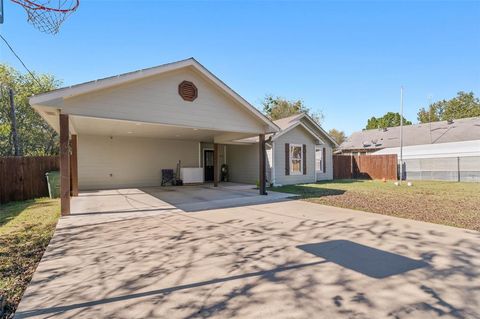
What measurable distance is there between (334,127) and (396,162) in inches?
1500

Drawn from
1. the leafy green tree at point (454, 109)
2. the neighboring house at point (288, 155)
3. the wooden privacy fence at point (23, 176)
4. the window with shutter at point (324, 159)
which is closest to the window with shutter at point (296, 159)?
the neighboring house at point (288, 155)

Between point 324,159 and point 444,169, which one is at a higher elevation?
point 324,159

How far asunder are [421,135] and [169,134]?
22603 mm

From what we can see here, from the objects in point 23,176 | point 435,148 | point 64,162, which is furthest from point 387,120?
point 64,162

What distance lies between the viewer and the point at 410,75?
19.2 meters

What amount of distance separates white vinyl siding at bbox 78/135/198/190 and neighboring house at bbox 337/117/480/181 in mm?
15643

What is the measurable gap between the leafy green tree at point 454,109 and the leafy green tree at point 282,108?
2051 cm

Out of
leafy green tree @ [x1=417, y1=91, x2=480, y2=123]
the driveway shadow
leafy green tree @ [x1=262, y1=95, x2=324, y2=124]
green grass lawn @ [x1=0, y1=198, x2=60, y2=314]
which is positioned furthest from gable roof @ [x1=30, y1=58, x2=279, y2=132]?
leafy green tree @ [x1=417, y1=91, x2=480, y2=123]

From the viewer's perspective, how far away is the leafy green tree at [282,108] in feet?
123

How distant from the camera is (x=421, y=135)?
77.9ft

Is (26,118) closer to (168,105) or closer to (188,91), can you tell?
(168,105)

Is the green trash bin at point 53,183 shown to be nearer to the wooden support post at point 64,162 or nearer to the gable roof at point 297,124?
the wooden support post at point 64,162

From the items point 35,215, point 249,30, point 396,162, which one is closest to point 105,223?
point 35,215

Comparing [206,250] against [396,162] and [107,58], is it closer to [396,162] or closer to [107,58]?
[107,58]
